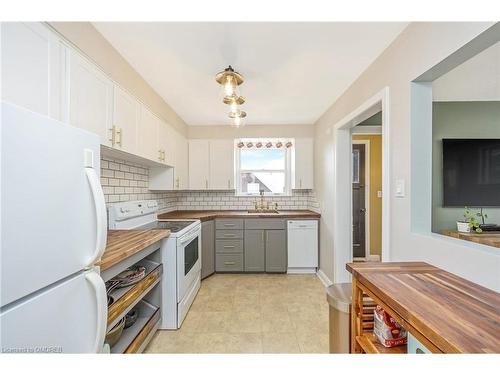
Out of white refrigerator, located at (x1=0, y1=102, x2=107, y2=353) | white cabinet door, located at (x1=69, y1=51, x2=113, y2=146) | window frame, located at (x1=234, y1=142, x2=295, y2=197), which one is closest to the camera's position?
white refrigerator, located at (x1=0, y1=102, x2=107, y2=353)

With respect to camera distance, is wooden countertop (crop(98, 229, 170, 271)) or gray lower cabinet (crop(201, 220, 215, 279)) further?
gray lower cabinet (crop(201, 220, 215, 279))

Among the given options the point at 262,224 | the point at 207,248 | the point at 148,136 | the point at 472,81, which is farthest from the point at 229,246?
the point at 472,81

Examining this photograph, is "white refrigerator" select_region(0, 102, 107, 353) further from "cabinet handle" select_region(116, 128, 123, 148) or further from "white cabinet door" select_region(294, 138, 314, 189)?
"white cabinet door" select_region(294, 138, 314, 189)

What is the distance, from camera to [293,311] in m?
2.40

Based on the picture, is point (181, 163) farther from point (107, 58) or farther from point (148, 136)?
point (107, 58)

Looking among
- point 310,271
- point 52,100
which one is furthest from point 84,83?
point 310,271

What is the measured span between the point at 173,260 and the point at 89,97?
1465 mm

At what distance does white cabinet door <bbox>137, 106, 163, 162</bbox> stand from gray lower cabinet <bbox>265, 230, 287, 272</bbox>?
6.39ft

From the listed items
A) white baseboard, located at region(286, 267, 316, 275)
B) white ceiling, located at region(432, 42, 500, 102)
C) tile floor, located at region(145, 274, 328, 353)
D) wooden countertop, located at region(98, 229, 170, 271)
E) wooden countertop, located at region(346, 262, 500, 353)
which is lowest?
tile floor, located at region(145, 274, 328, 353)

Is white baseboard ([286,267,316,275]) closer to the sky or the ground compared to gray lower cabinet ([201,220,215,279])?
closer to the ground

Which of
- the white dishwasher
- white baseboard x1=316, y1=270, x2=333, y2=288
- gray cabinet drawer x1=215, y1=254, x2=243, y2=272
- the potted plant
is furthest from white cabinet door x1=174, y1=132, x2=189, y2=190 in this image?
the potted plant

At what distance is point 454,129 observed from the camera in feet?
8.19

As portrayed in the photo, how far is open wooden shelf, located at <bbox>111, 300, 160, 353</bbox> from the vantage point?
1.53 metres
